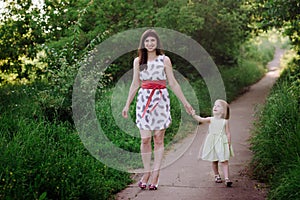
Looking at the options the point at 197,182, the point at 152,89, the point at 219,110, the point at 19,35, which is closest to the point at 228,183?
the point at 197,182

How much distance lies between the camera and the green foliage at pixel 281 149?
15.7 feet

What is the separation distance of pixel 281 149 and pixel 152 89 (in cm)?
191

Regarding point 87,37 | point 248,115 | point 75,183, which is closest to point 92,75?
point 87,37

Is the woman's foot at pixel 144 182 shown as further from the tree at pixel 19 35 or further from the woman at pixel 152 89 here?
the tree at pixel 19 35

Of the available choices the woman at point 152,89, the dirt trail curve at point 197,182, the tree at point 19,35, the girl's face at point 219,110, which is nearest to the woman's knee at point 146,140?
the woman at point 152,89

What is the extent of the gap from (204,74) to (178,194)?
31.8 ft

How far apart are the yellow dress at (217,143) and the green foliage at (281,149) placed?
58cm

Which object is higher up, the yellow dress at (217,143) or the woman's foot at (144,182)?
the yellow dress at (217,143)

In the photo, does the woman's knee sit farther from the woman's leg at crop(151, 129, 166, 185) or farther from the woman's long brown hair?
the woman's long brown hair

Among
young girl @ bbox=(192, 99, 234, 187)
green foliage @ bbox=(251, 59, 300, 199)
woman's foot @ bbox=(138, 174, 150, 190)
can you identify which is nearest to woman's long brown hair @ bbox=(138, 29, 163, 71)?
young girl @ bbox=(192, 99, 234, 187)

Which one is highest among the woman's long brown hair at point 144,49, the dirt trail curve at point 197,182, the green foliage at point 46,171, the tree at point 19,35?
the tree at point 19,35

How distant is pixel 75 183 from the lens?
4758 mm

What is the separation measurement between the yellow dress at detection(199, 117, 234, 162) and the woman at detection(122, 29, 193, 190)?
0.54 m

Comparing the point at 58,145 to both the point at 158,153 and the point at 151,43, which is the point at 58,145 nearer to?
the point at 158,153
